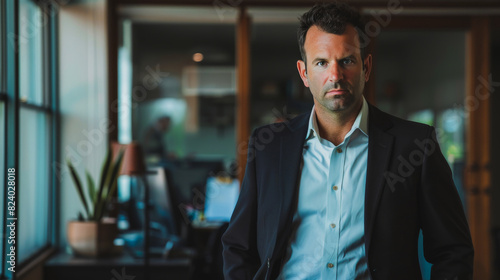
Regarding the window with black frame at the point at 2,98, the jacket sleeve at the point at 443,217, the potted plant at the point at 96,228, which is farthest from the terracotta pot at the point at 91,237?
the jacket sleeve at the point at 443,217

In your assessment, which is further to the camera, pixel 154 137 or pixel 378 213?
pixel 154 137

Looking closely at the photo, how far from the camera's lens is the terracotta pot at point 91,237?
11.0ft

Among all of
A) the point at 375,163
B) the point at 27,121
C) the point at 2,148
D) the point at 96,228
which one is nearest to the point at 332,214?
the point at 375,163

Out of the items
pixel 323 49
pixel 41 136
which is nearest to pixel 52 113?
pixel 41 136

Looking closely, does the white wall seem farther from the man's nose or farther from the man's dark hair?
the man's nose

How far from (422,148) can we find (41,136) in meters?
3.03

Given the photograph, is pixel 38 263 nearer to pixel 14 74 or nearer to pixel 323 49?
pixel 14 74

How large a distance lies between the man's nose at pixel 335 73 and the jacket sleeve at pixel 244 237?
0.32 m

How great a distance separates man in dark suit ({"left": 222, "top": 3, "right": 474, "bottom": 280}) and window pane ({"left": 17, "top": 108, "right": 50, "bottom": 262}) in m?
2.11

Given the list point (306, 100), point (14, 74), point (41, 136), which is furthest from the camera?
point (306, 100)

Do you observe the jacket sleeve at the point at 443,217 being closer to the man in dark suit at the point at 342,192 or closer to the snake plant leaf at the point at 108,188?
the man in dark suit at the point at 342,192

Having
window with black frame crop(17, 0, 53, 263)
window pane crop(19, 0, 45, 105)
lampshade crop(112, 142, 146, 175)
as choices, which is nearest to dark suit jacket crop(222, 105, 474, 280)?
lampshade crop(112, 142, 146, 175)

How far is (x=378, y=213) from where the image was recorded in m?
1.36

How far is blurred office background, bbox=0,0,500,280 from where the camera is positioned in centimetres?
409
